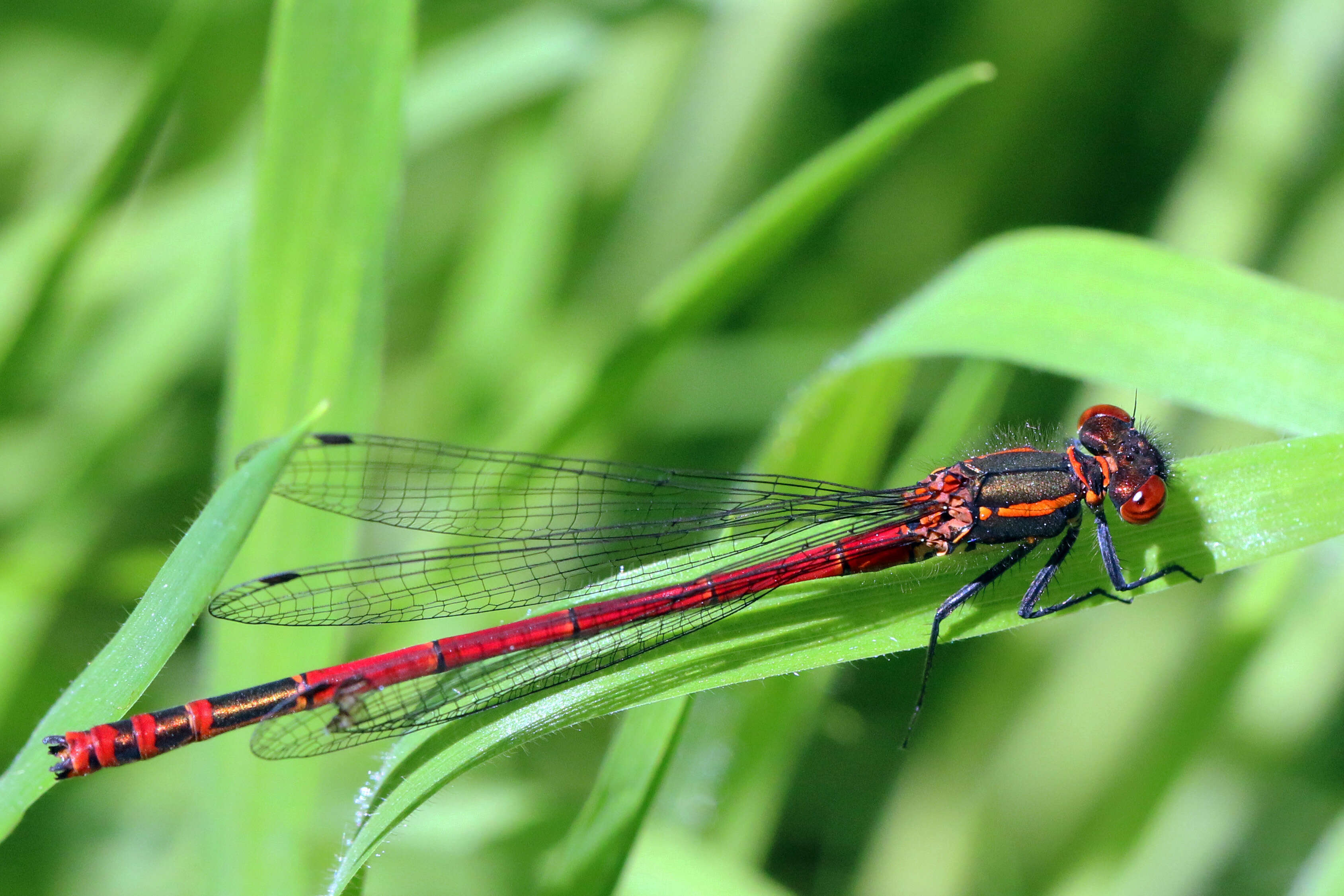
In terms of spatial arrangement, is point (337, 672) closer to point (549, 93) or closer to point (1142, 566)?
point (1142, 566)

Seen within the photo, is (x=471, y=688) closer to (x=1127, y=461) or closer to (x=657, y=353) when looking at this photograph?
(x=657, y=353)

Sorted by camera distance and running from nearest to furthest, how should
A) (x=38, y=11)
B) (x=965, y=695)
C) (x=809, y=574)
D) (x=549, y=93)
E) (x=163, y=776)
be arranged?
(x=809, y=574), (x=163, y=776), (x=965, y=695), (x=549, y=93), (x=38, y=11)

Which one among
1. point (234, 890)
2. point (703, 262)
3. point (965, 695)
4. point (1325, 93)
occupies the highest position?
point (1325, 93)

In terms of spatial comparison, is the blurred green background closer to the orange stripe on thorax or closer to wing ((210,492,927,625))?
wing ((210,492,927,625))

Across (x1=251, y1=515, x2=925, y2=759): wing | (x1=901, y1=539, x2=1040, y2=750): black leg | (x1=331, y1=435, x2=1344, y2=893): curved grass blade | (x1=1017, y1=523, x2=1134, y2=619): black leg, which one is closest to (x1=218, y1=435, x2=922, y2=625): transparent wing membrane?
(x1=251, y1=515, x2=925, y2=759): wing

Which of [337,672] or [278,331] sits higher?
[278,331]

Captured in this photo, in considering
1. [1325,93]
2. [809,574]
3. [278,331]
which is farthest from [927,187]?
[278,331]
